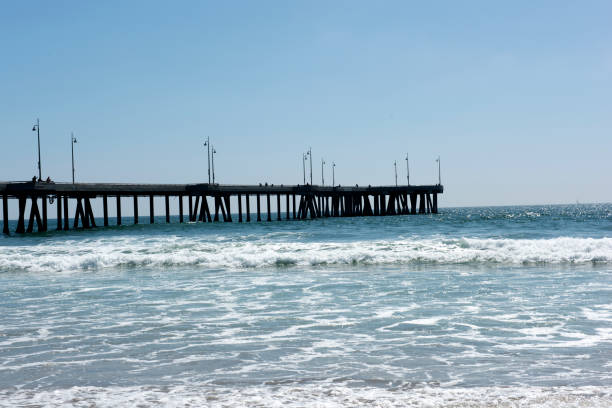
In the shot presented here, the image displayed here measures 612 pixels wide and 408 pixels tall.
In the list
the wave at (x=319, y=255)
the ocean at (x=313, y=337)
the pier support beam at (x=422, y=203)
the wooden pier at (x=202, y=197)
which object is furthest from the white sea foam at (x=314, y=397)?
the pier support beam at (x=422, y=203)

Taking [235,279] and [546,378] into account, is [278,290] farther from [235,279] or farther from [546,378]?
[546,378]

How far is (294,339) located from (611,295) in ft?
22.4

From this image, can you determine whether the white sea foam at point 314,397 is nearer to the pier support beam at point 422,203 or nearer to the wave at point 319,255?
the wave at point 319,255

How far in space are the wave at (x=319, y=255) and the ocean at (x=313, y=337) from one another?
134 cm

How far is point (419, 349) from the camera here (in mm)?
8086

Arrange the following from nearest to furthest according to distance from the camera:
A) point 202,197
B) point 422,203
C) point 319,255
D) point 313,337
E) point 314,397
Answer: point 314,397, point 313,337, point 319,255, point 202,197, point 422,203

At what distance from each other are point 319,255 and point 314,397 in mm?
15583

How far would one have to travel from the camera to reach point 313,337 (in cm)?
898

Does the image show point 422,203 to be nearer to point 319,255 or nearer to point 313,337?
point 319,255

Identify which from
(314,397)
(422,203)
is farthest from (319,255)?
(422,203)

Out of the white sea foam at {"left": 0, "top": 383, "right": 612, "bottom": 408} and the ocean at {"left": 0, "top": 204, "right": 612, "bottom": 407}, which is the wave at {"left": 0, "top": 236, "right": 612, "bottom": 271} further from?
the white sea foam at {"left": 0, "top": 383, "right": 612, "bottom": 408}

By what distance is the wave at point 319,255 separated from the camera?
2034 cm

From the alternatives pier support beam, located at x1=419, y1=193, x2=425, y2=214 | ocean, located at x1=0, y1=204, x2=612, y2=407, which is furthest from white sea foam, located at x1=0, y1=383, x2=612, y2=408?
pier support beam, located at x1=419, y1=193, x2=425, y2=214

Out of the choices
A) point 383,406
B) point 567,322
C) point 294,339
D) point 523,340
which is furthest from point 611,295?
point 383,406
